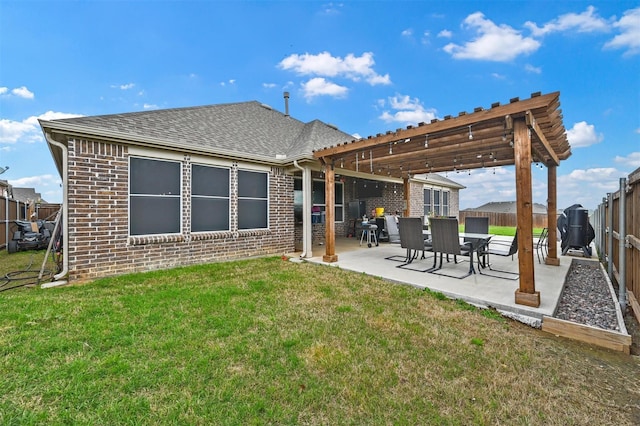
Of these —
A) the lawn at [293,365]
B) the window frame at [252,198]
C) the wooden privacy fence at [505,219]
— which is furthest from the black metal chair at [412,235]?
the wooden privacy fence at [505,219]

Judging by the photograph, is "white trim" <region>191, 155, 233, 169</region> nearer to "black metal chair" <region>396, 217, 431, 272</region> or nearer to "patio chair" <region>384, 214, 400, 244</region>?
"black metal chair" <region>396, 217, 431, 272</region>

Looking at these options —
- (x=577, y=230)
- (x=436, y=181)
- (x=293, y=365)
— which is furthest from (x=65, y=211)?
(x=436, y=181)

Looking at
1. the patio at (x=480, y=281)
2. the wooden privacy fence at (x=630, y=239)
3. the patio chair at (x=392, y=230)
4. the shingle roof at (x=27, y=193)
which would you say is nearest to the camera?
the wooden privacy fence at (x=630, y=239)

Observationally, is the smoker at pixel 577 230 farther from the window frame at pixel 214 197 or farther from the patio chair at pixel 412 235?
the window frame at pixel 214 197

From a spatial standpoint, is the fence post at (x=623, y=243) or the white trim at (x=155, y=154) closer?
the fence post at (x=623, y=243)

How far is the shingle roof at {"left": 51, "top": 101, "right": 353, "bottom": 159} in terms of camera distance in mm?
5590

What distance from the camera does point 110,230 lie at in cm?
529

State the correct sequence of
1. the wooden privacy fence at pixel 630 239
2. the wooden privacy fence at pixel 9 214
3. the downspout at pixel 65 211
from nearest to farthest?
the wooden privacy fence at pixel 630 239 < the downspout at pixel 65 211 < the wooden privacy fence at pixel 9 214

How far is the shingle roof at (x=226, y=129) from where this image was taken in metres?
5.59

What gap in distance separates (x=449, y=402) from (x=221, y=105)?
9442 mm

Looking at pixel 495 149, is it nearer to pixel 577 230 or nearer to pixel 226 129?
pixel 577 230

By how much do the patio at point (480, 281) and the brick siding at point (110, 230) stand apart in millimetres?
2953

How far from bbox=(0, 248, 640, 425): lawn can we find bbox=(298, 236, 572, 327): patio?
301 millimetres

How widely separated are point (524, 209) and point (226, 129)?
708 centimetres
